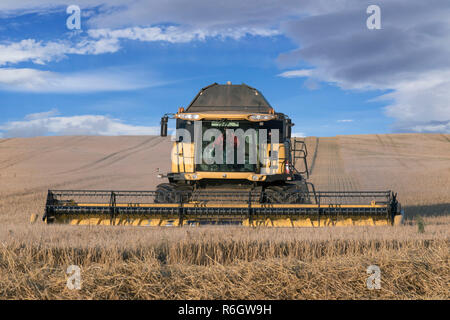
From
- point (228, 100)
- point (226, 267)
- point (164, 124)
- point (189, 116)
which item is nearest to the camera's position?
point (226, 267)

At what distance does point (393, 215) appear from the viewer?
995cm

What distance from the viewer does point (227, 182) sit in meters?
11.5

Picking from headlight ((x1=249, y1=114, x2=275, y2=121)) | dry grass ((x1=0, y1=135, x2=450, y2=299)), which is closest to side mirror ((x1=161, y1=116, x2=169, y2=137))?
headlight ((x1=249, y1=114, x2=275, y2=121))

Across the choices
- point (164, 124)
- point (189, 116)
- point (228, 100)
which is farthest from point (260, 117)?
point (164, 124)

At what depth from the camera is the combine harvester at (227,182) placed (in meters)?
10.0

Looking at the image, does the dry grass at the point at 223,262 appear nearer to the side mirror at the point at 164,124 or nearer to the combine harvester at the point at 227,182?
the combine harvester at the point at 227,182

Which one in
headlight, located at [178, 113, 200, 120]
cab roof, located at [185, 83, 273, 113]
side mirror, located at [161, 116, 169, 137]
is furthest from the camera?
cab roof, located at [185, 83, 273, 113]

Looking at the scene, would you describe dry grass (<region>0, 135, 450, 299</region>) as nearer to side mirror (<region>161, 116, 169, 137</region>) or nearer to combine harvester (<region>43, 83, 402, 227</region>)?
combine harvester (<region>43, 83, 402, 227</region>)

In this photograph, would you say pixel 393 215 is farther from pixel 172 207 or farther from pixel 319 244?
pixel 172 207

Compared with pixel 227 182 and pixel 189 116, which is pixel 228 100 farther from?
pixel 227 182

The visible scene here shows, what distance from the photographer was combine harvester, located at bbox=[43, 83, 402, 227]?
10.0 m

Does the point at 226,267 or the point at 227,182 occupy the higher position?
the point at 227,182
